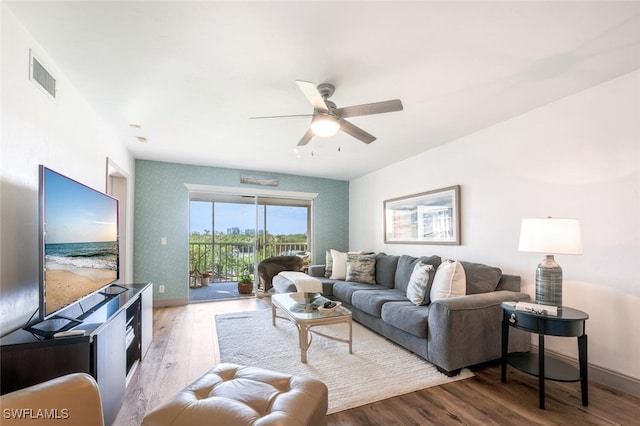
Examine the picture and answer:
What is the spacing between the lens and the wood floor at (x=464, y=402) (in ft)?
5.86

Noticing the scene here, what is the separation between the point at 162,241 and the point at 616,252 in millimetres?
5500

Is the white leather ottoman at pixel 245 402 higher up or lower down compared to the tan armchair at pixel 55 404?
lower down

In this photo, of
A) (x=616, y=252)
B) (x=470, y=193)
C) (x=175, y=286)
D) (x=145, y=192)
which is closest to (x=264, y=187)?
(x=145, y=192)

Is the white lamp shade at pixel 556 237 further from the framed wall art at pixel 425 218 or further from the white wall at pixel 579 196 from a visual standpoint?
the framed wall art at pixel 425 218

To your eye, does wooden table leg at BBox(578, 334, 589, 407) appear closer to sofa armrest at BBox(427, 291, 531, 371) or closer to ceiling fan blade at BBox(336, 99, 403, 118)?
sofa armrest at BBox(427, 291, 531, 371)

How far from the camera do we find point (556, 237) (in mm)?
2041

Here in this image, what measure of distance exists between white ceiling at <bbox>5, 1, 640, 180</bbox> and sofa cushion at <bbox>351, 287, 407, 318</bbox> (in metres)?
1.95

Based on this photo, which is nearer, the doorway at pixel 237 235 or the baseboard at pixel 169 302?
the baseboard at pixel 169 302

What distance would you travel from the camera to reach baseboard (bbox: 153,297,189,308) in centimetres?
453

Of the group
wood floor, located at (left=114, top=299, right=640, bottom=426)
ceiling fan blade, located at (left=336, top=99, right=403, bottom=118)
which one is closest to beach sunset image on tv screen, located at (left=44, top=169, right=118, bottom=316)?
wood floor, located at (left=114, top=299, right=640, bottom=426)

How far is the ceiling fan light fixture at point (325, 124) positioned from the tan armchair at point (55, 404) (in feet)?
6.50

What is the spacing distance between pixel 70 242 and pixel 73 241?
0.13ft

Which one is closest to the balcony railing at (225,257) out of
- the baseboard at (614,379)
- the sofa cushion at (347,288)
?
the sofa cushion at (347,288)

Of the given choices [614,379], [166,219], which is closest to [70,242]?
[166,219]
